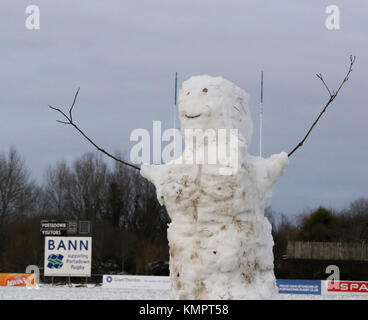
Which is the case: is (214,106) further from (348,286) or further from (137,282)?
(348,286)

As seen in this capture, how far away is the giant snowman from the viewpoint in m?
9.15

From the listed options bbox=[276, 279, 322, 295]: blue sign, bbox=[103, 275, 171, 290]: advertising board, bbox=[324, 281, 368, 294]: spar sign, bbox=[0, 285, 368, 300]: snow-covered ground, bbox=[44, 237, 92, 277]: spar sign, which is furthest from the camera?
bbox=[44, 237, 92, 277]: spar sign

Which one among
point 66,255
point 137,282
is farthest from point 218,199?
point 66,255

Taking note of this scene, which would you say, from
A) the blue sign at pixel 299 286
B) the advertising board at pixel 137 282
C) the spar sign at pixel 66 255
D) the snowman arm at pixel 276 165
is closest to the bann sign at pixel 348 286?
the blue sign at pixel 299 286

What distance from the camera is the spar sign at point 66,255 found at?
27.7 m

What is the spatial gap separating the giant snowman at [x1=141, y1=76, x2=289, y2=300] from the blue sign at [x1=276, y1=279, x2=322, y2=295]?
54.7 ft

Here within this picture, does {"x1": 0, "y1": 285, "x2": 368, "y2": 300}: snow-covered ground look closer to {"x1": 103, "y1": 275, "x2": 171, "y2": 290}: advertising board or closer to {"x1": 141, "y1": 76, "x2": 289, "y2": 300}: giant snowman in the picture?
{"x1": 103, "y1": 275, "x2": 171, "y2": 290}: advertising board

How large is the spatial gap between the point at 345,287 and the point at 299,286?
1.70 m

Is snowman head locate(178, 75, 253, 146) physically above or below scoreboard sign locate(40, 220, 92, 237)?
above

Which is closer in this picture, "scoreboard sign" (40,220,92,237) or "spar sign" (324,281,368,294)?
"spar sign" (324,281,368,294)

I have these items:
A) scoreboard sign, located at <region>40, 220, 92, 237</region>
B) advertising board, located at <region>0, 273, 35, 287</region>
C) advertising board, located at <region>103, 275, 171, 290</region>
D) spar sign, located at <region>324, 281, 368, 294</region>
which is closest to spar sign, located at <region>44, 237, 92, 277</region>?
scoreboard sign, located at <region>40, 220, 92, 237</region>

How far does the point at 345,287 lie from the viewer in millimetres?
26719
